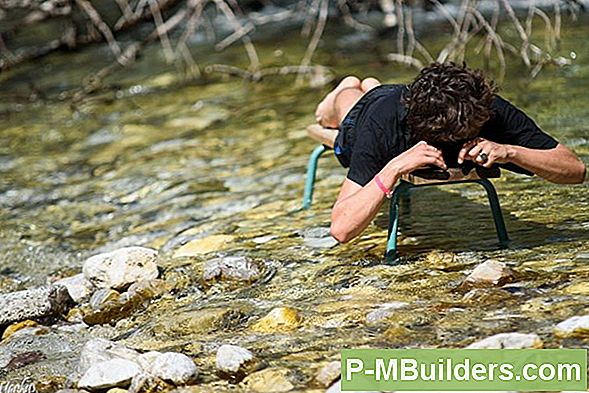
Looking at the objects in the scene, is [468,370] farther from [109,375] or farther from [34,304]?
[34,304]

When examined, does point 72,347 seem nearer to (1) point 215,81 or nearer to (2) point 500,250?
(2) point 500,250

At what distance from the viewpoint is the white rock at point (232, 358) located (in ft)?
10.9

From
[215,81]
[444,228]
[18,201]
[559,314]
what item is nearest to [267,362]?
[559,314]

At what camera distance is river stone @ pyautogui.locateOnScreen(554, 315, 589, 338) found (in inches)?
125

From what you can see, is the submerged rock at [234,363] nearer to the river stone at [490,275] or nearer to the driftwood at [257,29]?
the river stone at [490,275]

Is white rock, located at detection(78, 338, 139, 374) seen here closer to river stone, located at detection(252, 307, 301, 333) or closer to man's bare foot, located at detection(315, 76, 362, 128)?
river stone, located at detection(252, 307, 301, 333)

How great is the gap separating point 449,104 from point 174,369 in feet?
4.18

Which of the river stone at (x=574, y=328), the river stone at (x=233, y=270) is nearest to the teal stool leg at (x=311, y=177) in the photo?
the river stone at (x=233, y=270)

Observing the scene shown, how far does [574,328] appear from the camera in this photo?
10.5ft

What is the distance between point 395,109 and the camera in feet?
13.2

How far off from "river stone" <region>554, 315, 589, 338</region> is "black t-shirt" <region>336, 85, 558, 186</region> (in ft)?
2.96

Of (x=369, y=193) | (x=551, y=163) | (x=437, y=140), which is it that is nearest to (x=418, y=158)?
(x=437, y=140)

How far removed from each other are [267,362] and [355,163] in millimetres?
953

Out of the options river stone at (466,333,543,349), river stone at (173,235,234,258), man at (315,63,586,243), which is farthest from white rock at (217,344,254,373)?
river stone at (173,235,234,258)
